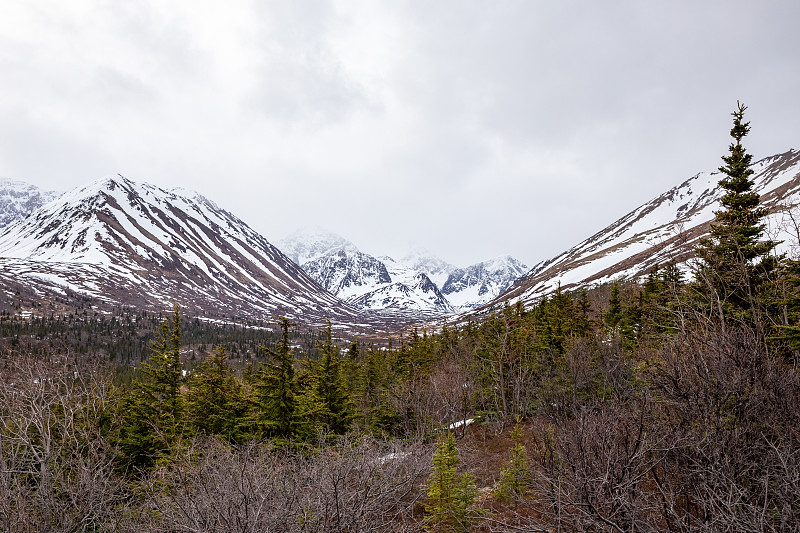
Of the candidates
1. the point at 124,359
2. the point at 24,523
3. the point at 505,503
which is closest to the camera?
the point at 24,523

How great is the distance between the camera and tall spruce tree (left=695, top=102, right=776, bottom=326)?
56.9 ft

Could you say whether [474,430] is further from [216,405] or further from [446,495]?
[446,495]

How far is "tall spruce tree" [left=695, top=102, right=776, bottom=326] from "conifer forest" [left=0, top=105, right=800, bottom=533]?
0.13 metres

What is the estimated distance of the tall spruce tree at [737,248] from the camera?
17.3m

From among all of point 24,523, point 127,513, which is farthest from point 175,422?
point 24,523

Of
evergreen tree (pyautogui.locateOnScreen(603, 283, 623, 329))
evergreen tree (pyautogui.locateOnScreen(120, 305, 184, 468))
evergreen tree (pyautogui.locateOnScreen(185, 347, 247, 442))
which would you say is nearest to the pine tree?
evergreen tree (pyautogui.locateOnScreen(185, 347, 247, 442))

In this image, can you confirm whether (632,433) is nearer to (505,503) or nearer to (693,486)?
(693,486)

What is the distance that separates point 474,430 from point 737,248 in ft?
79.4

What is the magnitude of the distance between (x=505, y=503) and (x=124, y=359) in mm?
153893

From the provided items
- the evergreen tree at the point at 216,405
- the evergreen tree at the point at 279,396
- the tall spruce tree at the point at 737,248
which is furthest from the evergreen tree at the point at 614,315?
the evergreen tree at the point at 216,405

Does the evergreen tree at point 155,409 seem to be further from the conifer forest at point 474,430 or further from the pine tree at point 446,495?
the pine tree at point 446,495

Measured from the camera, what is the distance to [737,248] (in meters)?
18.3

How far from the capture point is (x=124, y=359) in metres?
132

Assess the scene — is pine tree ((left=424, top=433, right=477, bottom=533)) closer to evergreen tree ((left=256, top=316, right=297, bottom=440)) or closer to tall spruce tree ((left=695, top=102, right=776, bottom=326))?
evergreen tree ((left=256, top=316, right=297, bottom=440))
